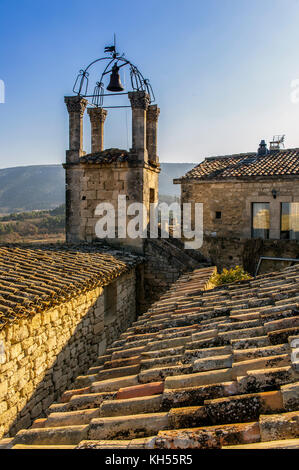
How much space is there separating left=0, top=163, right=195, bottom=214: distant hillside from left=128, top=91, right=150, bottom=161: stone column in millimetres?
56158

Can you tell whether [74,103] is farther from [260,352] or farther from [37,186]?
[37,186]

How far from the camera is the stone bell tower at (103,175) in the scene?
390 inches

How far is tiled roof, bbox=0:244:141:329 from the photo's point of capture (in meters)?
4.57

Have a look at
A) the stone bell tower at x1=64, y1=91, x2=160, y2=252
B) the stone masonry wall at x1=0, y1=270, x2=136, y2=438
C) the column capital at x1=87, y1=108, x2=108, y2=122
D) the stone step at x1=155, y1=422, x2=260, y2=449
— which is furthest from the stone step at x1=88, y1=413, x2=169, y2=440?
the column capital at x1=87, y1=108, x2=108, y2=122

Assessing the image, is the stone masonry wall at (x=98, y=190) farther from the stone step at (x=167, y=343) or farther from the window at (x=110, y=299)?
the stone step at (x=167, y=343)

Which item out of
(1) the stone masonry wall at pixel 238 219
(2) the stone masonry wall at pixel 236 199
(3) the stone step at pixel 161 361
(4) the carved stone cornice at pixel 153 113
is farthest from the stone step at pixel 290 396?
(2) the stone masonry wall at pixel 236 199

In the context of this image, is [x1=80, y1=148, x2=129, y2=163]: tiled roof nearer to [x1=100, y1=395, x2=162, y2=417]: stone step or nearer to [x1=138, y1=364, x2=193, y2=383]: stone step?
[x1=138, y1=364, x2=193, y2=383]: stone step

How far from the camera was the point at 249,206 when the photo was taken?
1537cm

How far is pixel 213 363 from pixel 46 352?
10.4ft

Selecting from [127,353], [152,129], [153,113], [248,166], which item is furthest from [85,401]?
[248,166]

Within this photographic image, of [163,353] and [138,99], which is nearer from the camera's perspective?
[163,353]

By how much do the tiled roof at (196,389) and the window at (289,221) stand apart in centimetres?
1134

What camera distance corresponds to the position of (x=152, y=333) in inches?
165

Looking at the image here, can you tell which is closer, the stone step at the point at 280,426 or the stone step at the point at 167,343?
the stone step at the point at 280,426
